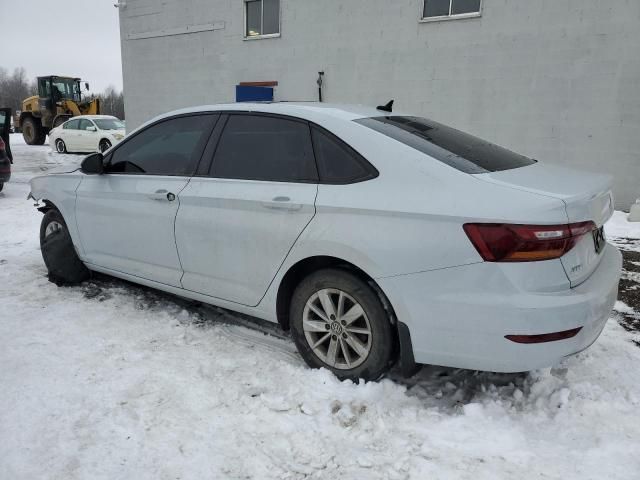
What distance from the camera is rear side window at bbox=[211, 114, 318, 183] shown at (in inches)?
117

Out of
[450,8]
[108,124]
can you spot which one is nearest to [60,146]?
[108,124]

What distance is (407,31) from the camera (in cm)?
995

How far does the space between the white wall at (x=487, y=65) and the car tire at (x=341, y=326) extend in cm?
760

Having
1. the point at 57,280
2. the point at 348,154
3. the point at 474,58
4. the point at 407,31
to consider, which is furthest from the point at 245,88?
the point at 348,154

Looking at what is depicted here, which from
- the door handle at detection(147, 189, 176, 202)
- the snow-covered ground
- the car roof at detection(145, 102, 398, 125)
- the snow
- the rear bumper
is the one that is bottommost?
the snow-covered ground

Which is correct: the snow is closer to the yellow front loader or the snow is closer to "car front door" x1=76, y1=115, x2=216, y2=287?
"car front door" x1=76, y1=115, x2=216, y2=287

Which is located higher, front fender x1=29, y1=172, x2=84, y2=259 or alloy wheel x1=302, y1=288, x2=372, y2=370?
front fender x1=29, y1=172, x2=84, y2=259

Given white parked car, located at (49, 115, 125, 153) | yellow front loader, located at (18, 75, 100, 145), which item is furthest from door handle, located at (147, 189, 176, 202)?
yellow front loader, located at (18, 75, 100, 145)

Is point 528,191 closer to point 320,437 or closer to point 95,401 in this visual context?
point 320,437

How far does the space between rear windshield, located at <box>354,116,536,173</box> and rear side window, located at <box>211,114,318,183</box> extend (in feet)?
1.34

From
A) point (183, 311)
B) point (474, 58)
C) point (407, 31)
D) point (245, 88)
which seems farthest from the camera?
point (245, 88)

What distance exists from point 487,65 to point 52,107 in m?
23.0

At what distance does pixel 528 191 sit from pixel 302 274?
4.42ft

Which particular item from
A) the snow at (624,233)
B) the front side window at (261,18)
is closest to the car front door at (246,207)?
the snow at (624,233)
